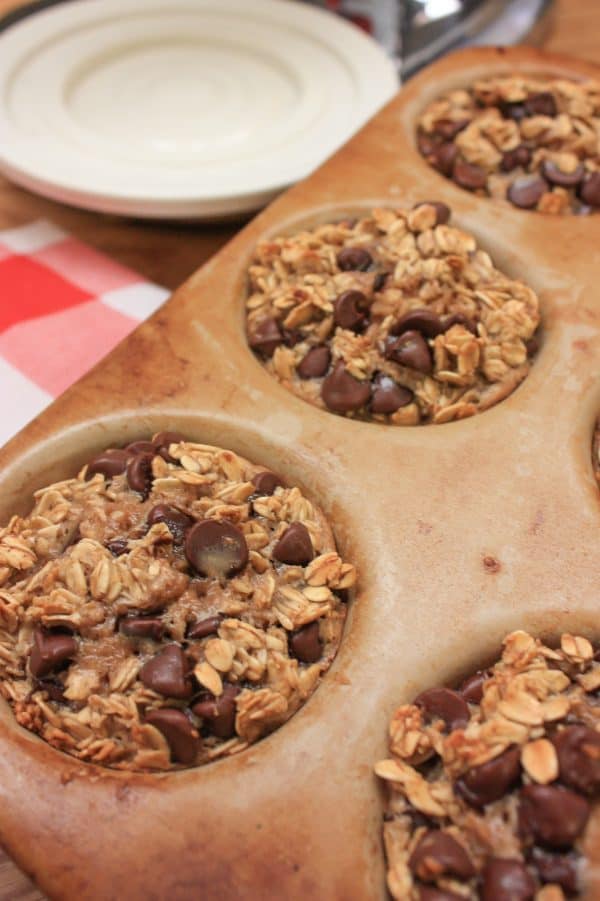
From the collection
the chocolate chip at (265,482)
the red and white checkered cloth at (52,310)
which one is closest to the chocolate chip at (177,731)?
the chocolate chip at (265,482)

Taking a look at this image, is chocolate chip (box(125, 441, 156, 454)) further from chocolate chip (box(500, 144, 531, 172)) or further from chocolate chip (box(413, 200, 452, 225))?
chocolate chip (box(500, 144, 531, 172))

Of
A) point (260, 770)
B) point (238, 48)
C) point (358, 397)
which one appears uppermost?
point (238, 48)

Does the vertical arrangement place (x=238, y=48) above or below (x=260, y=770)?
above

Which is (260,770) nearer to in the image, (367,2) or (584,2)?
(367,2)

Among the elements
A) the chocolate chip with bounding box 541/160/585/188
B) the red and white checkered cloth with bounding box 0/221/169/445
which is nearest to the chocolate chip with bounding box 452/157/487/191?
the chocolate chip with bounding box 541/160/585/188

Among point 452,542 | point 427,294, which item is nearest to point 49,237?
point 427,294

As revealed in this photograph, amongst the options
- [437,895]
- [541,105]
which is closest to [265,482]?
[437,895]
